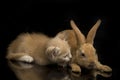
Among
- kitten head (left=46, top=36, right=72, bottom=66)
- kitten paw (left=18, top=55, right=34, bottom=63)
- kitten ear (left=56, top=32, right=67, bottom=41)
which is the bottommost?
kitten head (left=46, top=36, right=72, bottom=66)

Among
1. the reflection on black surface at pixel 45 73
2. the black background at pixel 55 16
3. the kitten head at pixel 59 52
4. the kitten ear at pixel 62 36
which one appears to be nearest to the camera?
the reflection on black surface at pixel 45 73

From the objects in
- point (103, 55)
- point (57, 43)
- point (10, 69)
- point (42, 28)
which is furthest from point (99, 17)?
point (10, 69)

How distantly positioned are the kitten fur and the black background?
0.99 ft

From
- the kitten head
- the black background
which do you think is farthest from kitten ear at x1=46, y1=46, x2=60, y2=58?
the black background

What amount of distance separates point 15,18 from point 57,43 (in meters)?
0.70

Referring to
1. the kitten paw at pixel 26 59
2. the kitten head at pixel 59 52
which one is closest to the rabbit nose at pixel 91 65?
the kitten head at pixel 59 52

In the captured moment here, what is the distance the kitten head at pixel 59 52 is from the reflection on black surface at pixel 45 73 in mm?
42

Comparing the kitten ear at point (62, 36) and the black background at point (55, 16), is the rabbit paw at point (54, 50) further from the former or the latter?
the black background at point (55, 16)

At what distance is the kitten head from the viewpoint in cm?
195

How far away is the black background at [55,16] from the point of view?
250cm

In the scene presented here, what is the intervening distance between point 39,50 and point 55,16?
639 millimetres

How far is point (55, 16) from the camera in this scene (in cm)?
263

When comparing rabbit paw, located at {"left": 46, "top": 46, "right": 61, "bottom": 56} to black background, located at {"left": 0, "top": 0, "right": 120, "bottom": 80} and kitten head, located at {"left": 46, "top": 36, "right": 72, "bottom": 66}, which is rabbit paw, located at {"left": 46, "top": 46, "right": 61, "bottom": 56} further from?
black background, located at {"left": 0, "top": 0, "right": 120, "bottom": 80}

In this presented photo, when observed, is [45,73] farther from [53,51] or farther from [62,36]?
[62,36]
